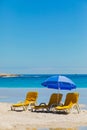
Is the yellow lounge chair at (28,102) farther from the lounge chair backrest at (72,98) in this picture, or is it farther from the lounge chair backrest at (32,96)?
the lounge chair backrest at (72,98)

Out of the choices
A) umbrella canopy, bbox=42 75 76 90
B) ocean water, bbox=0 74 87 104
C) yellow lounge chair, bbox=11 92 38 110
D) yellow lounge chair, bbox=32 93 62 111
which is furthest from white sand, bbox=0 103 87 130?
ocean water, bbox=0 74 87 104

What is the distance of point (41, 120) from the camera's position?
14.3 metres

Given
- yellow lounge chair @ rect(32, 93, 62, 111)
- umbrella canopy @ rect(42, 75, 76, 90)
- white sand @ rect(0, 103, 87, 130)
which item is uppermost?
umbrella canopy @ rect(42, 75, 76, 90)

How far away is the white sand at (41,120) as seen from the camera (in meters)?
12.8

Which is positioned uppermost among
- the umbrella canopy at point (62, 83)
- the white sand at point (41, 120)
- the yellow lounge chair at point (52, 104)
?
the umbrella canopy at point (62, 83)

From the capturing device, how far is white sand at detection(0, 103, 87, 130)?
505 inches

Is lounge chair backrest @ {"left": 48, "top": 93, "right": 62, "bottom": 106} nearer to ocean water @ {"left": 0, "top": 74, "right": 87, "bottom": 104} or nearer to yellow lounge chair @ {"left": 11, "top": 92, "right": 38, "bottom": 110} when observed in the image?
yellow lounge chair @ {"left": 11, "top": 92, "right": 38, "bottom": 110}

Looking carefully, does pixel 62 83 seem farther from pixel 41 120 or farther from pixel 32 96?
pixel 41 120

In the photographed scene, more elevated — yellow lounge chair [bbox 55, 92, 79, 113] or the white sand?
yellow lounge chair [bbox 55, 92, 79, 113]

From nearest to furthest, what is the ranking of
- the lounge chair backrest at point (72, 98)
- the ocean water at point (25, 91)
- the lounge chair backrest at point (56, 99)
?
1. the lounge chair backrest at point (72, 98)
2. the lounge chair backrest at point (56, 99)
3. the ocean water at point (25, 91)

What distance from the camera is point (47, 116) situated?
15.4 metres

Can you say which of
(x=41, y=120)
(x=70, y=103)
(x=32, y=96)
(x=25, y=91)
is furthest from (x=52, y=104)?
(x=25, y=91)

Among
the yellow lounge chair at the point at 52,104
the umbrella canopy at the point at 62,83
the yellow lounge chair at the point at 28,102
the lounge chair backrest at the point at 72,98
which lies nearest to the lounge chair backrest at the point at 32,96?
the yellow lounge chair at the point at 28,102

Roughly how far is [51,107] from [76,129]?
15.4ft
